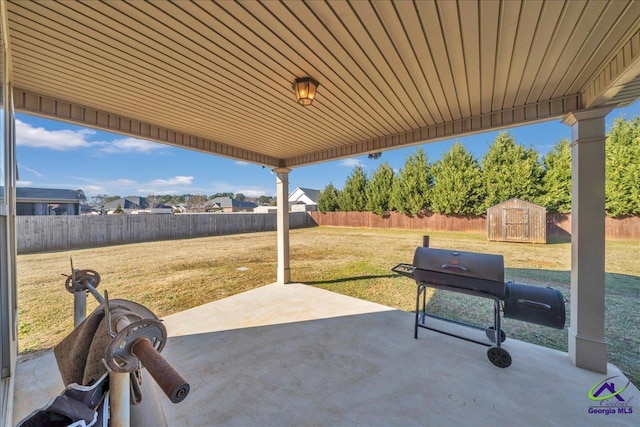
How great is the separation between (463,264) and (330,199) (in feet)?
57.5

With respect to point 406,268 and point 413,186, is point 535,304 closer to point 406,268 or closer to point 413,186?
point 406,268

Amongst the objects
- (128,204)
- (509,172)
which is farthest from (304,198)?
(509,172)

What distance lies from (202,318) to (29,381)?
165 cm

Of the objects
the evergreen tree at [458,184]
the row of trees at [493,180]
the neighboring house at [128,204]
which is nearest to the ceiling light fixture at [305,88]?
the row of trees at [493,180]

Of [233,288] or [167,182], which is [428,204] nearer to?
[233,288]

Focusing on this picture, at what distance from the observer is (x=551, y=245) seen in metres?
9.86

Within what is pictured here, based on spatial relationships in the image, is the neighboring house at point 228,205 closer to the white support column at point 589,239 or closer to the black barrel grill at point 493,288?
the black barrel grill at point 493,288

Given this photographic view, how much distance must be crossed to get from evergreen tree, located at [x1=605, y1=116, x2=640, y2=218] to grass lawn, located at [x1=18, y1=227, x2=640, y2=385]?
1361mm

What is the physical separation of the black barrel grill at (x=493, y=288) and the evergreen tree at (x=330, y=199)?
17.0 metres

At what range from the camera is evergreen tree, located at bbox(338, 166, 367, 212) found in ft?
60.1

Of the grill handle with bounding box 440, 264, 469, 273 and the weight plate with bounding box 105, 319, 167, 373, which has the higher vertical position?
the weight plate with bounding box 105, 319, 167, 373

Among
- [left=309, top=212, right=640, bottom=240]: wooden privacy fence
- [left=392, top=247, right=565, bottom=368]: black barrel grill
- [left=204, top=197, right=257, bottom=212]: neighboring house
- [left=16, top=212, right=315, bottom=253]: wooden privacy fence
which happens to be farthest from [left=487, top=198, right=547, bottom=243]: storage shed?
[left=204, top=197, right=257, bottom=212]: neighboring house

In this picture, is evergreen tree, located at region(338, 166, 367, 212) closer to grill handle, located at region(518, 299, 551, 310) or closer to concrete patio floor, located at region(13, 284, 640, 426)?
concrete patio floor, located at region(13, 284, 640, 426)

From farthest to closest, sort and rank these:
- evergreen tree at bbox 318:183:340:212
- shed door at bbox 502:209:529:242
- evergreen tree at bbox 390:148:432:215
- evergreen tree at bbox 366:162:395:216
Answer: evergreen tree at bbox 318:183:340:212, evergreen tree at bbox 366:162:395:216, evergreen tree at bbox 390:148:432:215, shed door at bbox 502:209:529:242
